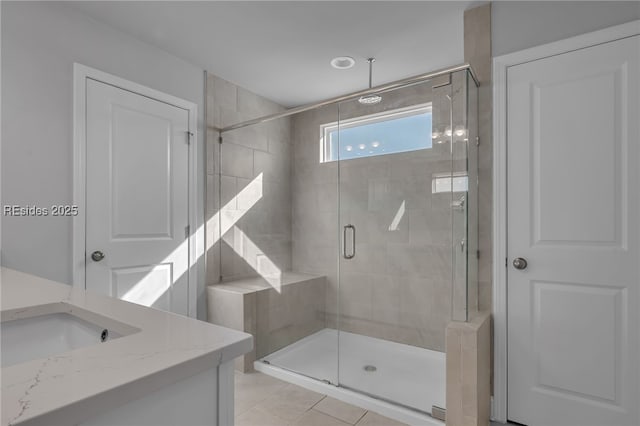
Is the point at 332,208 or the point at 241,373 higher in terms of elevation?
the point at 332,208

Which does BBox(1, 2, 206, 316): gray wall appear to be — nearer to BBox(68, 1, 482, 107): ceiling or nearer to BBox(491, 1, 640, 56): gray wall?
BBox(68, 1, 482, 107): ceiling

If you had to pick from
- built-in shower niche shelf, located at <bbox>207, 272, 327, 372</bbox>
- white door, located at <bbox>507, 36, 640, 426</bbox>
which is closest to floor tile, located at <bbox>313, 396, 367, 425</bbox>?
built-in shower niche shelf, located at <bbox>207, 272, 327, 372</bbox>

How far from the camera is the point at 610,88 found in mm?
1729

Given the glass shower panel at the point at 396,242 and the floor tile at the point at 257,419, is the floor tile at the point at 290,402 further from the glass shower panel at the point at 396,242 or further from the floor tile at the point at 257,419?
the glass shower panel at the point at 396,242

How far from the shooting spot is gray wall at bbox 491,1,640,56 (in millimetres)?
1722

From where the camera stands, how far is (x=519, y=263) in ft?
6.39

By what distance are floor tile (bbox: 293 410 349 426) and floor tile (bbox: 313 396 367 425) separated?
1.4 inches

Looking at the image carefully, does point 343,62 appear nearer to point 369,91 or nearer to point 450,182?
point 369,91

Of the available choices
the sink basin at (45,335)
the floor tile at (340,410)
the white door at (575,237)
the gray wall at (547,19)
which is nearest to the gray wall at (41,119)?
the sink basin at (45,335)

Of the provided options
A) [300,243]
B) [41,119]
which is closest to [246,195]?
[300,243]

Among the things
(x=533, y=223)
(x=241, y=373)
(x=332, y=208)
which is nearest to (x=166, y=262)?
(x=241, y=373)

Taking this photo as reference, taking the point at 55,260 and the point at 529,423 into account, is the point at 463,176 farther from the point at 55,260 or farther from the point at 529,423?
the point at 55,260

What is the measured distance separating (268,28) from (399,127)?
3.62ft

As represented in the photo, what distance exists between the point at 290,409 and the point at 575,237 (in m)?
1.87
